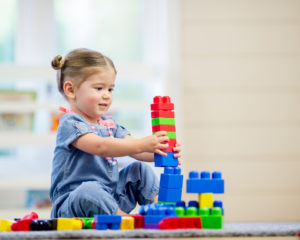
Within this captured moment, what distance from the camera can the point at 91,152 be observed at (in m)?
1.28

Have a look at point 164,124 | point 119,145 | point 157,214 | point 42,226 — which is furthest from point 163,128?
point 42,226

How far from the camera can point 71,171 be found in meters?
1.36

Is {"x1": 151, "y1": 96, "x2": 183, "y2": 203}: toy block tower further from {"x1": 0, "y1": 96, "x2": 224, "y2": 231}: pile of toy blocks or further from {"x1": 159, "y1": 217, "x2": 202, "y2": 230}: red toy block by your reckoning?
{"x1": 159, "y1": 217, "x2": 202, "y2": 230}: red toy block

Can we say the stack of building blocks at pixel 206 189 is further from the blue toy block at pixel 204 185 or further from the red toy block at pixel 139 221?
the red toy block at pixel 139 221

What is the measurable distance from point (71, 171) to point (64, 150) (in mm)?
62

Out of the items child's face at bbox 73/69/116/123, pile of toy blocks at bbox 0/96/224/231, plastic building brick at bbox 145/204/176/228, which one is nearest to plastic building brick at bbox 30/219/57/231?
pile of toy blocks at bbox 0/96/224/231

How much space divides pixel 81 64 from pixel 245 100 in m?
1.28

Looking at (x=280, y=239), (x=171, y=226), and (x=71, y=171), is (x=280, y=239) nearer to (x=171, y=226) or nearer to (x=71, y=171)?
(x=171, y=226)

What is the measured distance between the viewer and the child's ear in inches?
57.2

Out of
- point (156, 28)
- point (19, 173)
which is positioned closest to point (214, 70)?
point (156, 28)

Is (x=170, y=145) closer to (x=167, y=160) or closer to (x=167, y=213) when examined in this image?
(x=167, y=160)

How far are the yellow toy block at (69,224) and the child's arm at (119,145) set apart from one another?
0.23 m

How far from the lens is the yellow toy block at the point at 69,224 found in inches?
42.2

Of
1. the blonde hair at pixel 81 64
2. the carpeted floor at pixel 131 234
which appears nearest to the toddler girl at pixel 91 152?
the blonde hair at pixel 81 64
